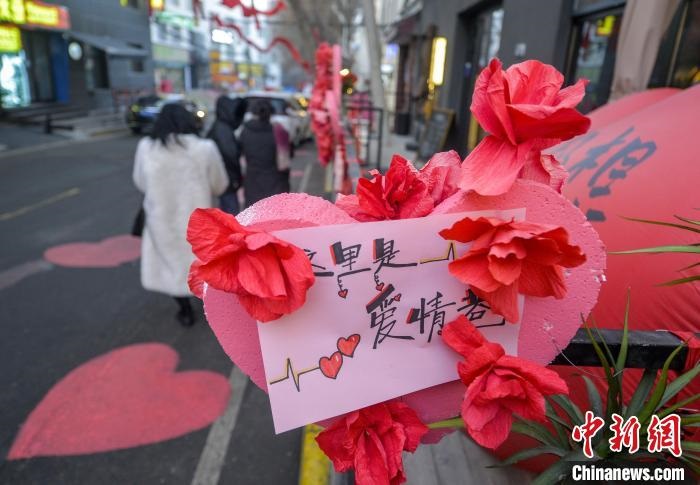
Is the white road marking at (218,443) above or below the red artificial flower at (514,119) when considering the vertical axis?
below

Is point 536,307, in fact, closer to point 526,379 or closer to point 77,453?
point 526,379

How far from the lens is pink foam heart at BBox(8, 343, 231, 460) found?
286 cm

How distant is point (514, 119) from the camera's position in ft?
3.32

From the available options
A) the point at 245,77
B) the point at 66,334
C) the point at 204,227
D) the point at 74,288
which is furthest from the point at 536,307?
the point at 245,77

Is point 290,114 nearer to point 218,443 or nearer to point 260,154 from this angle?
point 260,154

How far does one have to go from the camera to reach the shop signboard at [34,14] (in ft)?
49.6

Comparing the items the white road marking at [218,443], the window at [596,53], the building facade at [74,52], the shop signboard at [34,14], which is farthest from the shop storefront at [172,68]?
the white road marking at [218,443]

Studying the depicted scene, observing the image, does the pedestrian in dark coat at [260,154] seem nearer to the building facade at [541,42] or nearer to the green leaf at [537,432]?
the building facade at [541,42]

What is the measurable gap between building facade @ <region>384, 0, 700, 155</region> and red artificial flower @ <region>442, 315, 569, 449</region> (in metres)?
2.40

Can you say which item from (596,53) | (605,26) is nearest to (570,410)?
(605,26)

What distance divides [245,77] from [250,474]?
157 ft

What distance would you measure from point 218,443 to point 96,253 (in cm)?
385

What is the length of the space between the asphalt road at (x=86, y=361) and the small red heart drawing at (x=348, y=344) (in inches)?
74.9

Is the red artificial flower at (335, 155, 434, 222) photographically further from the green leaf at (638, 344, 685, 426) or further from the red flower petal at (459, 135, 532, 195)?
the green leaf at (638, 344, 685, 426)
